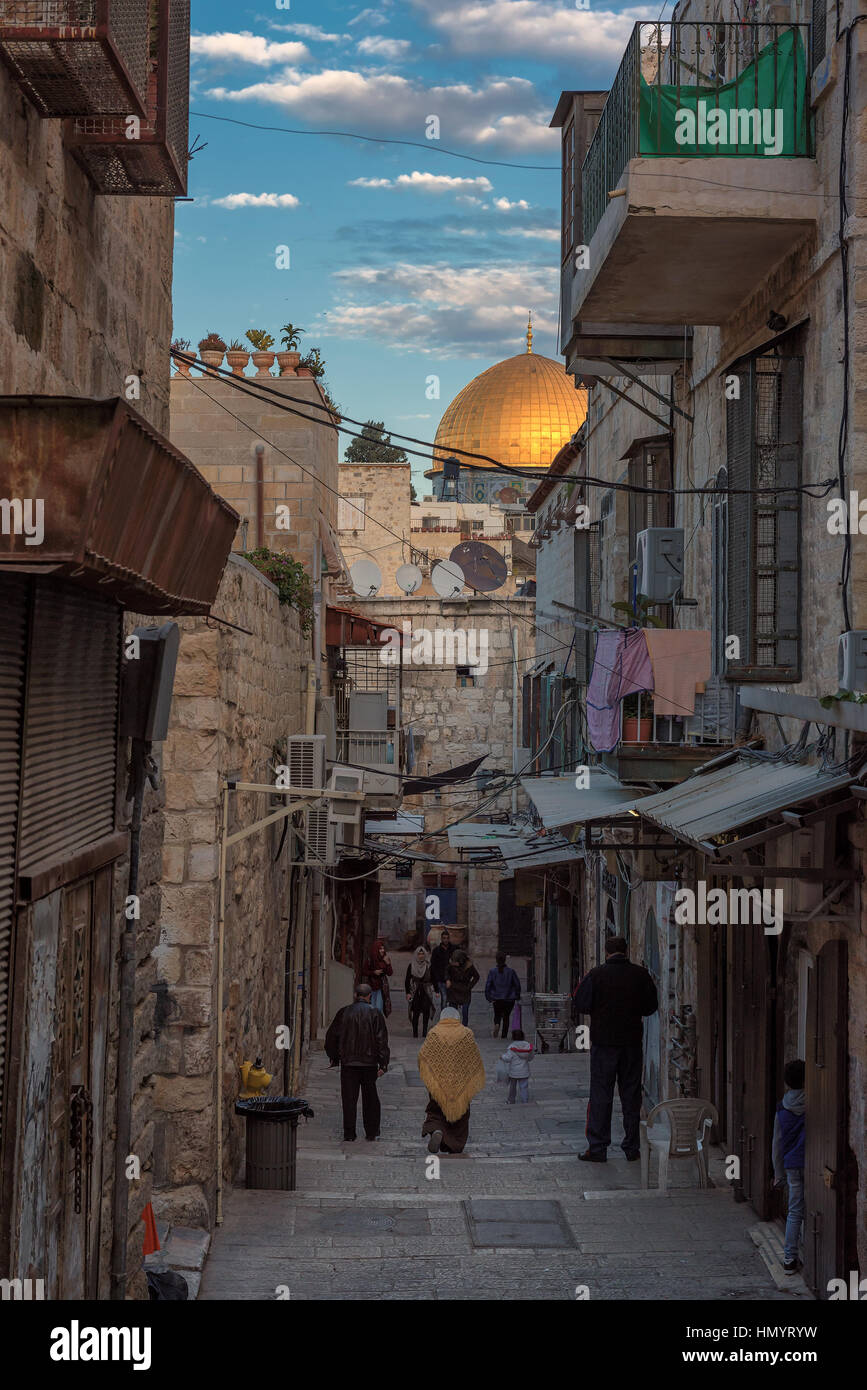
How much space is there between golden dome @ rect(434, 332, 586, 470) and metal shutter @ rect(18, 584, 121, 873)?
211 ft

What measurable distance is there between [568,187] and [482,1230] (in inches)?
365

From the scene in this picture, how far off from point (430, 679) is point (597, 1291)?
2546cm

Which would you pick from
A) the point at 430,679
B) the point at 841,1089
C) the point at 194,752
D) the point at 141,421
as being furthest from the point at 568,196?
the point at 430,679

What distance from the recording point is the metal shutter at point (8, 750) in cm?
413

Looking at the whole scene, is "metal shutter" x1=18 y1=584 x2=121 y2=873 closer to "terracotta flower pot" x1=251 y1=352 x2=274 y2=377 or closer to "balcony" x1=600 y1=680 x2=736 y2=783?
"balcony" x1=600 y1=680 x2=736 y2=783

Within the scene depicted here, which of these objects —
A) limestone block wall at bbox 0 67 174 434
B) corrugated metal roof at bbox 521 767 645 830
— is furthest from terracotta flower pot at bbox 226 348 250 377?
limestone block wall at bbox 0 67 174 434

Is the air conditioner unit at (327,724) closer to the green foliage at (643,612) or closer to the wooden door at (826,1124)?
the green foliage at (643,612)

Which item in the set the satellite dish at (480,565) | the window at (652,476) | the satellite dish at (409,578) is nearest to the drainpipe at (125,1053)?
the window at (652,476)

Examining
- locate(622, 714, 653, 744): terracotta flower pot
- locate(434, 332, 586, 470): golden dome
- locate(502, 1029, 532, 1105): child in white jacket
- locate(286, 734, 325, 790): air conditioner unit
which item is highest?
locate(434, 332, 586, 470): golden dome

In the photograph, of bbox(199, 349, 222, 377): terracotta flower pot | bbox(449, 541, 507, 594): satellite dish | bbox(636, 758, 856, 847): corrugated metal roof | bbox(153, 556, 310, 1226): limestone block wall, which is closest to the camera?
bbox(636, 758, 856, 847): corrugated metal roof

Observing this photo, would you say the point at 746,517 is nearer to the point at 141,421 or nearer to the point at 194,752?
the point at 194,752

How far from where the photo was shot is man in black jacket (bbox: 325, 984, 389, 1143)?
12.2 meters

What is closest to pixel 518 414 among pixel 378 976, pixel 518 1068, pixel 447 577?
pixel 447 577

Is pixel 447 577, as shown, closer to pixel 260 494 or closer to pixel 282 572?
pixel 260 494
